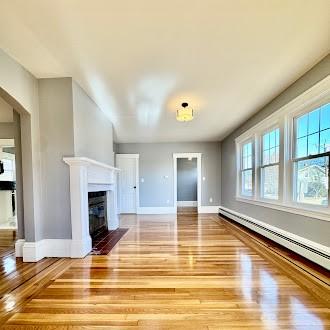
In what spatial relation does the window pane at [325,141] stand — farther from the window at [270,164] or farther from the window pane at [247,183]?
the window pane at [247,183]

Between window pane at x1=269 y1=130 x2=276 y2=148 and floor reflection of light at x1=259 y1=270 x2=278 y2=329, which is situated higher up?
window pane at x1=269 y1=130 x2=276 y2=148

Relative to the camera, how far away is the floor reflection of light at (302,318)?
162cm

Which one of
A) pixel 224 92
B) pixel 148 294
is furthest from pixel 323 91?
pixel 148 294

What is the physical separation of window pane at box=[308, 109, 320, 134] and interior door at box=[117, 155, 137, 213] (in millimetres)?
5266

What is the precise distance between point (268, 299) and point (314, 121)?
90.8 inches

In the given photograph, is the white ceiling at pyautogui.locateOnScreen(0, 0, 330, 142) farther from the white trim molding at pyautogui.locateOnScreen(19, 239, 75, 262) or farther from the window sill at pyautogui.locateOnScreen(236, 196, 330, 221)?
the white trim molding at pyautogui.locateOnScreen(19, 239, 75, 262)

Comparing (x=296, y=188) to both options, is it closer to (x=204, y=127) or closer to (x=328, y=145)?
(x=328, y=145)

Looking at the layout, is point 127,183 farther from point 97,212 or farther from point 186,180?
point 186,180

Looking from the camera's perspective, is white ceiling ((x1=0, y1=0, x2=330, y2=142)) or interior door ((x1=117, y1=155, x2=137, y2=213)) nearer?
white ceiling ((x1=0, y1=0, x2=330, y2=142))

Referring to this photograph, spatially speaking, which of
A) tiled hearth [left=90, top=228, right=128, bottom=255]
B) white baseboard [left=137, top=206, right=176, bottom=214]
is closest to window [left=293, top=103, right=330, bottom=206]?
tiled hearth [left=90, top=228, right=128, bottom=255]

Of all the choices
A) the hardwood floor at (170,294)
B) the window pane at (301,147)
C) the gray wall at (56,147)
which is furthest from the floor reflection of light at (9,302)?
the window pane at (301,147)

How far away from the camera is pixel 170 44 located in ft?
7.50

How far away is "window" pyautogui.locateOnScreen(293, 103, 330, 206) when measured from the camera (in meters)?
2.70

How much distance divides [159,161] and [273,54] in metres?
5.19
